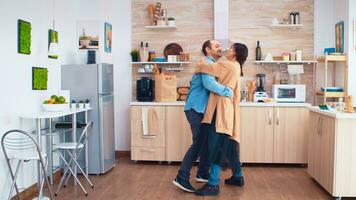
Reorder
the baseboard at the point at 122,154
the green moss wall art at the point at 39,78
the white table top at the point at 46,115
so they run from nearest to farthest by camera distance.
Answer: the white table top at the point at 46,115 < the green moss wall art at the point at 39,78 < the baseboard at the point at 122,154

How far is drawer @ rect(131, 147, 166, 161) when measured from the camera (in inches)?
223

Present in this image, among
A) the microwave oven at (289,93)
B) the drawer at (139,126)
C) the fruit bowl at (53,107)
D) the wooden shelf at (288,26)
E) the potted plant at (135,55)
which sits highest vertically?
the wooden shelf at (288,26)

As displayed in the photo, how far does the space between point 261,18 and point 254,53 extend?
536 millimetres

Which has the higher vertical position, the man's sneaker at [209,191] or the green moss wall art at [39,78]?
the green moss wall art at [39,78]

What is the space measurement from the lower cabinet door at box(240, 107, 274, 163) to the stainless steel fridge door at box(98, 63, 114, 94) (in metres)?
1.83

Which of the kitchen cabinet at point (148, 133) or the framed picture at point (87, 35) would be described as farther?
the kitchen cabinet at point (148, 133)

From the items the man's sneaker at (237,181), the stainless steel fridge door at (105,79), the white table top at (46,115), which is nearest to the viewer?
the white table top at (46,115)

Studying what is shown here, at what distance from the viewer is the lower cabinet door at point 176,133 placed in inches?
221

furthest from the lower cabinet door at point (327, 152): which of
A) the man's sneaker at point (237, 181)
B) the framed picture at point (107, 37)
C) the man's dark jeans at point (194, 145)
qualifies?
the framed picture at point (107, 37)

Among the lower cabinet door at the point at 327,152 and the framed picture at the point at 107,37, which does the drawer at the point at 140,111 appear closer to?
the framed picture at the point at 107,37

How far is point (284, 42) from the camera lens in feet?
19.7

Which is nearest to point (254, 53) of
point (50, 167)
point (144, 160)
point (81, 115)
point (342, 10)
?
point (342, 10)

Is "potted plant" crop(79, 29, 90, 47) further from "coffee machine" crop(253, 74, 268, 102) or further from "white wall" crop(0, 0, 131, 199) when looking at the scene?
"coffee machine" crop(253, 74, 268, 102)

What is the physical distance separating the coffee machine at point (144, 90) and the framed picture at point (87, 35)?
2.68ft
